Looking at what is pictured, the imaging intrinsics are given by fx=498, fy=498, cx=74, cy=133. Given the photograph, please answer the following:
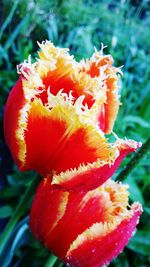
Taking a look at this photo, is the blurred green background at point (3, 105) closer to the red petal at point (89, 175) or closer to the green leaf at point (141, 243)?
the green leaf at point (141, 243)

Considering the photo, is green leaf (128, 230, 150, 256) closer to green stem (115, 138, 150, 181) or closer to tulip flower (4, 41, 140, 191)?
green stem (115, 138, 150, 181)

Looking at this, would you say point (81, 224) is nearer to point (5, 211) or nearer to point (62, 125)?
point (62, 125)

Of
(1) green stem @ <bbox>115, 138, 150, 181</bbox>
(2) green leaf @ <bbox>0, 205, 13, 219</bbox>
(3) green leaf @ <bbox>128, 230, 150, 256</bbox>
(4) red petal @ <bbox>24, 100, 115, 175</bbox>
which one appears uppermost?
(2) green leaf @ <bbox>0, 205, 13, 219</bbox>

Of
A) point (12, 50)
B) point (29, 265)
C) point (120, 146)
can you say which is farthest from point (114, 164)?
point (12, 50)

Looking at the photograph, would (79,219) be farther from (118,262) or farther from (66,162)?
(118,262)

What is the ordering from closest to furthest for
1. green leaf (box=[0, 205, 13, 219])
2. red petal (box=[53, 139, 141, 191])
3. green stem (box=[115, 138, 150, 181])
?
red petal (box=[53, 139, 141, 191])
green stem (box=[115, 138, 150, 181])
green leaf (box=[0, 205, 13, 219])

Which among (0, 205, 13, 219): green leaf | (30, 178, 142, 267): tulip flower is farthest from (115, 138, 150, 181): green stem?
(0, 205, 13, 219): green leaf

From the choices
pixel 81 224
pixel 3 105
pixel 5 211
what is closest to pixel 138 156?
pixel 81 224
